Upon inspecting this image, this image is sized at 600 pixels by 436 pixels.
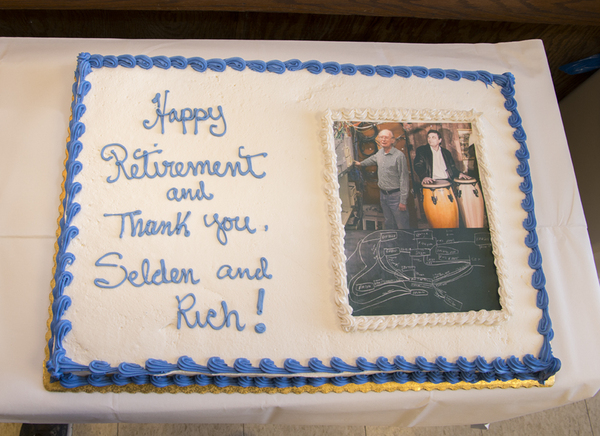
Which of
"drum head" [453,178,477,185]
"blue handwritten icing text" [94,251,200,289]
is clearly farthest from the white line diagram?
"blue handwritten icing text" [94,251,200,289]

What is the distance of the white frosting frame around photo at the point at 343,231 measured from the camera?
4.90ft

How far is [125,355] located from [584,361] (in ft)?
6.42

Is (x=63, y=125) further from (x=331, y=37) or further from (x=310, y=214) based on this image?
(x=331, y=37)

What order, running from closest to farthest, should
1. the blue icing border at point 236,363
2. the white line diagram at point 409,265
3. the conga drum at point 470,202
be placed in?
the blue icing border at point 236,363
the white line diagram at point 409,265
the conga drum at point 470,202

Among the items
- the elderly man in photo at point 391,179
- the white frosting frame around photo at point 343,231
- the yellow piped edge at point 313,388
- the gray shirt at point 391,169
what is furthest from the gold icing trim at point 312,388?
the gray shirt at point 391,169

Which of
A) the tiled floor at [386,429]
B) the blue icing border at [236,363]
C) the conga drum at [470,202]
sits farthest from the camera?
the tiled floor at [386,429]

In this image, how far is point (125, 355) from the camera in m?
1.42

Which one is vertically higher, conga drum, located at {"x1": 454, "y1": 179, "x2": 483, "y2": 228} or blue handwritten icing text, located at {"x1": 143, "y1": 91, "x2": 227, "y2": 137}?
blue handwritten icing text, located at {"x1": 143, "y1": 91, "x2": 227, "y2": 137}

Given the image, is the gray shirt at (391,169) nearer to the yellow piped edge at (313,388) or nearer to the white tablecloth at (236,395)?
the white tablecloth at (236,395)

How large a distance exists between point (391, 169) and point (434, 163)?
0.21m

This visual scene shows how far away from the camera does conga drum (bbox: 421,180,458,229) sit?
1604 millimetres

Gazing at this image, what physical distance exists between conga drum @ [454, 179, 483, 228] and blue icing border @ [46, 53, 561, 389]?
22 cm

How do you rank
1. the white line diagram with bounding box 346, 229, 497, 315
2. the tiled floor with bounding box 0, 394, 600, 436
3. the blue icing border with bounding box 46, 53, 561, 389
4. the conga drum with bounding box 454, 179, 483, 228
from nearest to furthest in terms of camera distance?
the blue icing border with bounding box 46, 53, 561, 389 → the white line diagram with bounding box 346, 229, 497, 315 → the conga drum with bounding box 454, 179, 483, 228 → the tiled floor with bounding box 0, 394, 600, 436

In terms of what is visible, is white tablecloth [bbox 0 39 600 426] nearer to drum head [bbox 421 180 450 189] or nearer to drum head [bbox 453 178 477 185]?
drum head [bbox 453 178 477 185]
